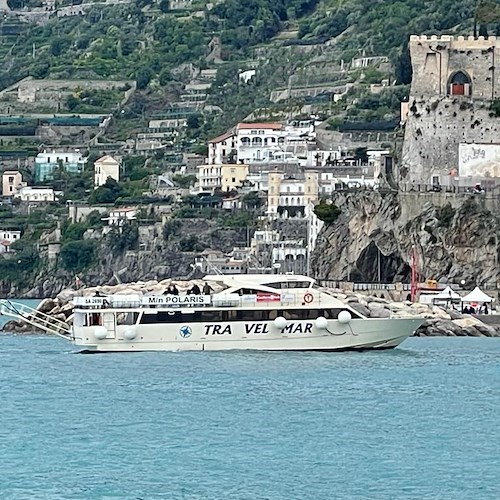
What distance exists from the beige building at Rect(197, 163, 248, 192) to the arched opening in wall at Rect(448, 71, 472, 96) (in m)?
47.0

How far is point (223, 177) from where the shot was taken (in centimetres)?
16312

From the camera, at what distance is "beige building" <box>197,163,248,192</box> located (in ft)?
532

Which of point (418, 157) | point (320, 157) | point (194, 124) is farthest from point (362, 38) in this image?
point (418, 157)

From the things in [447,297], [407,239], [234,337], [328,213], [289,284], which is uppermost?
[328,213]

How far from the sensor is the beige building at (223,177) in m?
162

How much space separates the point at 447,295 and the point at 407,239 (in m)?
7.75

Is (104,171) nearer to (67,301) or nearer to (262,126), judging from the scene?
(262,126)

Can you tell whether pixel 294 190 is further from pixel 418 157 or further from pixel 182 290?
pixel 182 290

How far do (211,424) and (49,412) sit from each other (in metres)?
4.67

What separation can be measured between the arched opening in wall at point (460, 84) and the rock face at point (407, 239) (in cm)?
563

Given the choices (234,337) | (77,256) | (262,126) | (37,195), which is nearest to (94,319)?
(234,337)

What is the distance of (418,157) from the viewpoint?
11412 cm

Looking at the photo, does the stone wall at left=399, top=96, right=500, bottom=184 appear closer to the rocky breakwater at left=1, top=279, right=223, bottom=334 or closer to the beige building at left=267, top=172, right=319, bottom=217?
the rocky breakwater at left=1, top=279, right=223, bottom=334

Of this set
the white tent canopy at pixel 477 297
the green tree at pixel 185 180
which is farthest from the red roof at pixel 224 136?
the white tent canopy at pixel 477 297
